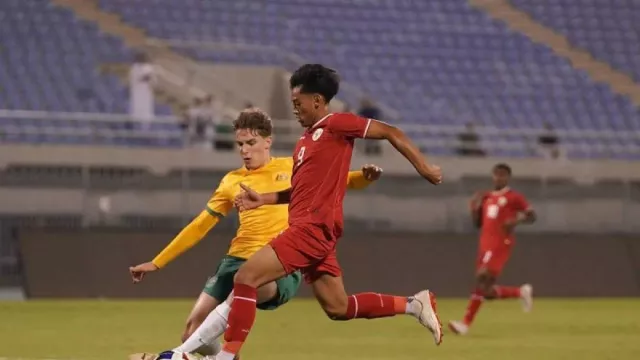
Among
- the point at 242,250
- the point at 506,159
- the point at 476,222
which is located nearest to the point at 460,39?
the point at 506,159

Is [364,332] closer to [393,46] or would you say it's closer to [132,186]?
[132,186]

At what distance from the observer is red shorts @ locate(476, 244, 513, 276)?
16.8 m

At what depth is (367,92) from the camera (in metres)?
29.7

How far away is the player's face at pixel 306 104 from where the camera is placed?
8.68m

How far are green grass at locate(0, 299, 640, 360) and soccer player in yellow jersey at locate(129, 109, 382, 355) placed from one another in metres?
2.30

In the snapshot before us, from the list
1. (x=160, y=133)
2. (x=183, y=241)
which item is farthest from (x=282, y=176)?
(x=160, y=133)

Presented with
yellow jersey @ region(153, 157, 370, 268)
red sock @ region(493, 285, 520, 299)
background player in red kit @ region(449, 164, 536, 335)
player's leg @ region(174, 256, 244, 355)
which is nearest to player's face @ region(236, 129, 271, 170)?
yellow jersey @ region(153, 157, 370, 268)

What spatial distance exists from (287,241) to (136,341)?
5.54 metres

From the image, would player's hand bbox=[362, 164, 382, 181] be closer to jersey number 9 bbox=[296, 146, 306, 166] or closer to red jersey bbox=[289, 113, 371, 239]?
red jersey bbox=[289, 113, 371, 239]

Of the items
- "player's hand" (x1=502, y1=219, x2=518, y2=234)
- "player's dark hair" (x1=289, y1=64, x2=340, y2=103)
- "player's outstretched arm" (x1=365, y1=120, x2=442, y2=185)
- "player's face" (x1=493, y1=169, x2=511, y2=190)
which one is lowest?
"player's hand" (x1=502, y1=219, x2=518, y2=234)

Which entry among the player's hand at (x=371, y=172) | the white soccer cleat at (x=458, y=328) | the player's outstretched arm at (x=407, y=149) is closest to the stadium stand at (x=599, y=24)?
the white soccer cleat at (x=458, y=328)

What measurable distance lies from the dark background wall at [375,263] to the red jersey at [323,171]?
1283 cm

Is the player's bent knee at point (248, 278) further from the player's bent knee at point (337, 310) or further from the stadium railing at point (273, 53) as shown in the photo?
the stadium railing at point (273, 53)

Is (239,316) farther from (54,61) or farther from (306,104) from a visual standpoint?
(54,61)
